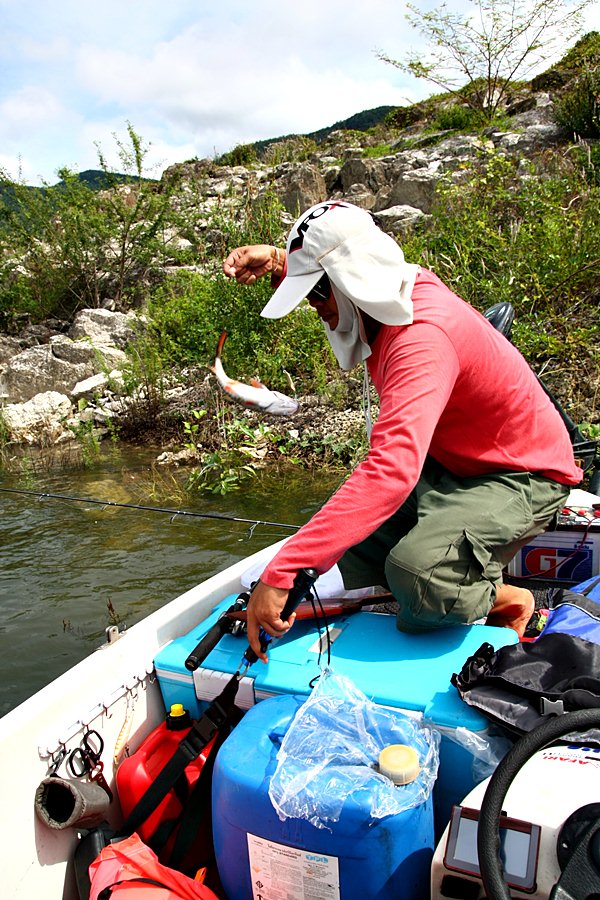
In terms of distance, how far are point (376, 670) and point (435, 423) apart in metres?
0.71

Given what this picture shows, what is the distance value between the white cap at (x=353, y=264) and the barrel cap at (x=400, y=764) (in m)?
1.09

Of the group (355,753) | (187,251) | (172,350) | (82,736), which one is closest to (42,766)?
(82,736)

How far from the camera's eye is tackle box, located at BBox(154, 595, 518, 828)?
5.37 ft

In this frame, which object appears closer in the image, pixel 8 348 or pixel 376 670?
pixel 376 670

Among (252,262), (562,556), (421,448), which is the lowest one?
(562,556)

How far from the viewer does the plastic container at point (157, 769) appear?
1841 mm

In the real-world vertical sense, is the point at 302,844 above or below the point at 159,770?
above

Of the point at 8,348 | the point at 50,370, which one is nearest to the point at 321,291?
the point at 50,370

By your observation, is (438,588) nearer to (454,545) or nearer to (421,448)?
(454,545)

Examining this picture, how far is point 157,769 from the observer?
1.96 meters

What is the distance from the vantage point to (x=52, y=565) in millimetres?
5207

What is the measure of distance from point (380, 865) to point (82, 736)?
0.93 meters

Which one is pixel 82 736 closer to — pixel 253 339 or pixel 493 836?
pixel 493 836

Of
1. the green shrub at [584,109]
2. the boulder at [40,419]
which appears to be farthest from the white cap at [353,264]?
the green shrub at [584,109]
